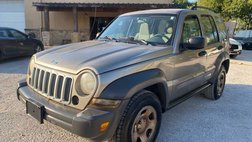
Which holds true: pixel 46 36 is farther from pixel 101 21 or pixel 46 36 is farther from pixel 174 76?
pixel 174 76

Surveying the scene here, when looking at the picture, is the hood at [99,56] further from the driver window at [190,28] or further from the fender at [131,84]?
the driver window at [190,28]

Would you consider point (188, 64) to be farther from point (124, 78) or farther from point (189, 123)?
point (124, 78)

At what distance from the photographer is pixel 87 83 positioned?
8.61 ft

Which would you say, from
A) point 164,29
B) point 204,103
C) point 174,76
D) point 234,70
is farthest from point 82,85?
point 234,70

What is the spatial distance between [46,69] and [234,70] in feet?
25.1

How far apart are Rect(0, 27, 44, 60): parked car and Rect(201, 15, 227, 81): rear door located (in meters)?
7.79

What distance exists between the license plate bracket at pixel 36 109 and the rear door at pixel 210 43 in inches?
120

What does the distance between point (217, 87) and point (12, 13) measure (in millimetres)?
17459

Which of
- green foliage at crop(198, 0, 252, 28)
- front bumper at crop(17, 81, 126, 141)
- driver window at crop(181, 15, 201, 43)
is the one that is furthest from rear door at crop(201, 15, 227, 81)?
green foliage at crop(198, 0, 252, 28)

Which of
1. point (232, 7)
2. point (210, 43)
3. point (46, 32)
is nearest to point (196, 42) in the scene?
point (210, 43)

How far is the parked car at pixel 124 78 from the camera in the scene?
2555 millimetres

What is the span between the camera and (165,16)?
3.97 m

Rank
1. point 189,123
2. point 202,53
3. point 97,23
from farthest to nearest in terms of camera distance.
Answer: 1. point 97,23
2. point 202,53
3. point 189,123

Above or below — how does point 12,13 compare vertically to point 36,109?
above
